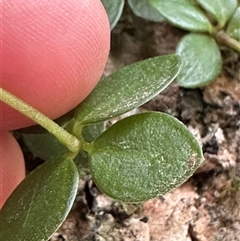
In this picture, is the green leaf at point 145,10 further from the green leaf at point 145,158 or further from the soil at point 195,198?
the green leaf at point 145,158

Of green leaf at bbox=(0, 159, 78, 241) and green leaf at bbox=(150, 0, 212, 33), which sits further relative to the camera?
green leaf at bbox=(150, 0, 212, 33)

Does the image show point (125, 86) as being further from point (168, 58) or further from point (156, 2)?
point (156, 2)

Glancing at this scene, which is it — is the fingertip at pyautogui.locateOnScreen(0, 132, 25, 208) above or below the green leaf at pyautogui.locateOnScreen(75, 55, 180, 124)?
below

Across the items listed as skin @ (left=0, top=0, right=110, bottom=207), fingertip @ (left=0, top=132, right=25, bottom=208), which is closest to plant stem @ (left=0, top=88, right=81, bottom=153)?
skin @ (left=0, top=0, right=110, bottom=207)

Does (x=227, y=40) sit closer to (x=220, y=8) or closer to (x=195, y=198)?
(x=220, y=8)

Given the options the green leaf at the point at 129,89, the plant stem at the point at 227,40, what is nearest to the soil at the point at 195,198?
the plant stem at the point at 227,40

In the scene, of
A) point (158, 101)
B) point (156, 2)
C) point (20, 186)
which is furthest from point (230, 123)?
point (20, 186)

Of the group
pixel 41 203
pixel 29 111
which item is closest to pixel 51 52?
pixel 29 111

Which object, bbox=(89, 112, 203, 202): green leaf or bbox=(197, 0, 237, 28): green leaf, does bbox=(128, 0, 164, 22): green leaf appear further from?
bbox=(89, 112, 203, 202): green leaf
